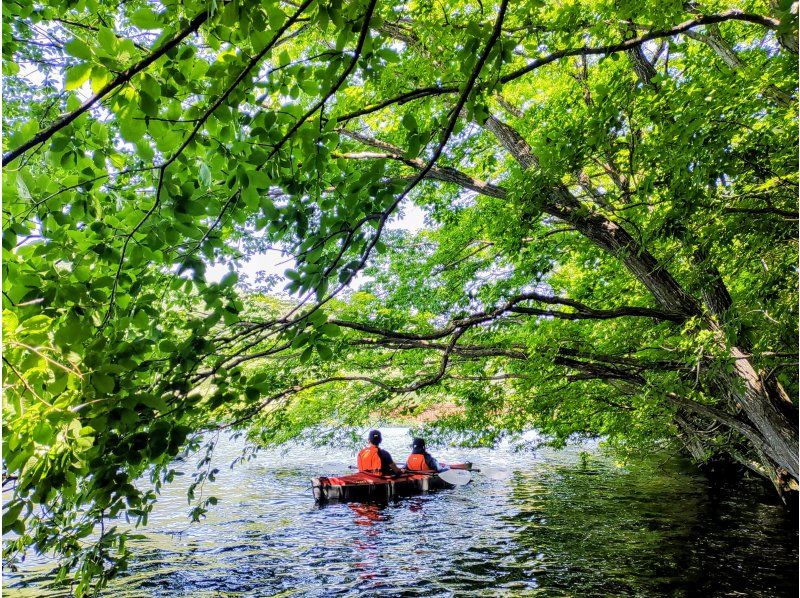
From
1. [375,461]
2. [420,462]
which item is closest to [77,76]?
[375,461]

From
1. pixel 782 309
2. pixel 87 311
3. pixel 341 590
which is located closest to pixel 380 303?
pixel 341 590

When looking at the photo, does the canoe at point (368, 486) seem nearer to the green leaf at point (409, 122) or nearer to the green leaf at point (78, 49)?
the green leaf at point (409, 122)

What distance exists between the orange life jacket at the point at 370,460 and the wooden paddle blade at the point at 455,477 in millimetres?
2591

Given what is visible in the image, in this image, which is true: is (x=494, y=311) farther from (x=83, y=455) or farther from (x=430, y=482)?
(x=430, y=482)

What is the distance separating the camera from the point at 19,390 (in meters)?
1.53

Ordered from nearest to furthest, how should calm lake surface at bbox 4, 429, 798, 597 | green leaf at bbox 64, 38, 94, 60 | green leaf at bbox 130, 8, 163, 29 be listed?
green leaf at bbox 64, 38, 94, 60 → green leaf at bbox 130, 8, 163, 29 → calm lake surface at bbox 4, 429, 798, 597

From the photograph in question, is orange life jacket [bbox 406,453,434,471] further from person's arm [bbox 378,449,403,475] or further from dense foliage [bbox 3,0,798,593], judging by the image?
dense foliage [bbox 3,0,798,593]

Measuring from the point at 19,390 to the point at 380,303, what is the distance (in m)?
7.75

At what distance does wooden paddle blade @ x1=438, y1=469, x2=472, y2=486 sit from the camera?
17750 millimetres

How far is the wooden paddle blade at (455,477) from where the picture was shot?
17.8 m

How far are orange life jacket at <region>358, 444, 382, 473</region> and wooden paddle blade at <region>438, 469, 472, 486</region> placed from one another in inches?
102

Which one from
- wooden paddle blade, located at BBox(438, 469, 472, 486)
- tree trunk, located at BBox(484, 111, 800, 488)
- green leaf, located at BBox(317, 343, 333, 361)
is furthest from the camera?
wooden paddle blade, located at BBox(438, 469, 472, 486)

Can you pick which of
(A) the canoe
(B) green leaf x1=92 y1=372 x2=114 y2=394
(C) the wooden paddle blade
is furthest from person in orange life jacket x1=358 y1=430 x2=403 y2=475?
(B) green leaf x1=92 y1=372 x2=114 y2=394

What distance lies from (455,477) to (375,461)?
327 centimetres
